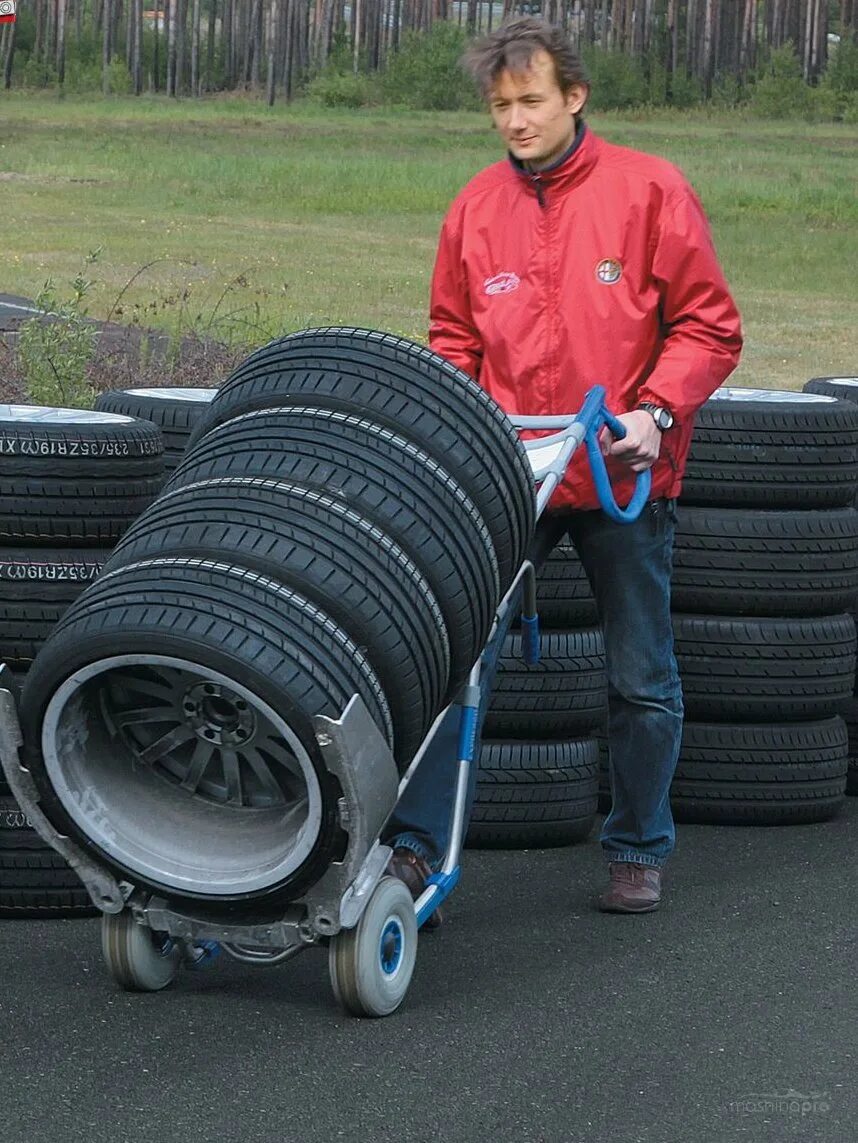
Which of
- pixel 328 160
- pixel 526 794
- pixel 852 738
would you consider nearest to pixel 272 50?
pixel 328 160

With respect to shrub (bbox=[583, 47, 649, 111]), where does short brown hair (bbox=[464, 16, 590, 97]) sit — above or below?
below

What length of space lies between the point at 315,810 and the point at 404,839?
0.68 metres

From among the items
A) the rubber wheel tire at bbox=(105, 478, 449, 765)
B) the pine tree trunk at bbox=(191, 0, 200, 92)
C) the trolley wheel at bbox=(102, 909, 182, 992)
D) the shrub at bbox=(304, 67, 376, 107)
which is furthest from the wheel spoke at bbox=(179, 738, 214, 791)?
the pine tree trunk at bbox=(191, 0, 200, 92)

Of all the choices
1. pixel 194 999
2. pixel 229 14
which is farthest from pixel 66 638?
pixel 229 14

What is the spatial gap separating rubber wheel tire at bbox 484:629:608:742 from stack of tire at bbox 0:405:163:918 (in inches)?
44.5

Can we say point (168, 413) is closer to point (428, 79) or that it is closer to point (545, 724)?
point (545, 724)

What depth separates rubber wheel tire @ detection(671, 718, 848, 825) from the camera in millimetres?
5672

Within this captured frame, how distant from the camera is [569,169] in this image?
4.55 metres

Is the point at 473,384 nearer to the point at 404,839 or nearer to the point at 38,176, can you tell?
the point at 404,839

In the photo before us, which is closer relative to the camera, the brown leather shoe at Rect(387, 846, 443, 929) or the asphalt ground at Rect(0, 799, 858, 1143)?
the asphalt ground at Rect(0, 799, 858, 1143)

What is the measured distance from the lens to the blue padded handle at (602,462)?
438cm

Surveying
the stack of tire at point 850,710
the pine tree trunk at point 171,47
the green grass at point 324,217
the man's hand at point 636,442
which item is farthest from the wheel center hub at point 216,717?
the pine tree trunk at point 171,47

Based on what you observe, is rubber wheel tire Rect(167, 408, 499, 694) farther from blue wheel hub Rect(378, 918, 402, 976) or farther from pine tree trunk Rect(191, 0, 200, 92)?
pine tree trunk Rect(191, 0, 200, 92)

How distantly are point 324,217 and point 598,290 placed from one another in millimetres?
25675
